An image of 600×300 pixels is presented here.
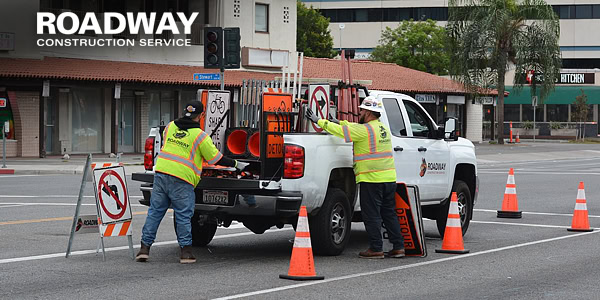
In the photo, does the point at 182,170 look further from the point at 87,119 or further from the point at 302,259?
the point at 87,119

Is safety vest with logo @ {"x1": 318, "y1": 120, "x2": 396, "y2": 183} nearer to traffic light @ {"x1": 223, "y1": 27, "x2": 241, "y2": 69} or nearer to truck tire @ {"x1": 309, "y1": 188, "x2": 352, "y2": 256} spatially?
truck tire @ {"x1": 309, "y1": 188, "x2": 352, "y2": 256}

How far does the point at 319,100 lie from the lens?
11438mm

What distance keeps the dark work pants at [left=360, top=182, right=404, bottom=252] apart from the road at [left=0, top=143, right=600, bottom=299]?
0.90ft

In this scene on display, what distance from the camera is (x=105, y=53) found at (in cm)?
3797

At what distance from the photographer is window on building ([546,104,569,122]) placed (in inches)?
3004

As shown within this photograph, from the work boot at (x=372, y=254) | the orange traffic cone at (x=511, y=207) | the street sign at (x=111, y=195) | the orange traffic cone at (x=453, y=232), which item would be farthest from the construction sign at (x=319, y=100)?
the orange traffic cone at (x=511, y=207)

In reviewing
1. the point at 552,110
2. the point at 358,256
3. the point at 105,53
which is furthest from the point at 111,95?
the point at 552,110

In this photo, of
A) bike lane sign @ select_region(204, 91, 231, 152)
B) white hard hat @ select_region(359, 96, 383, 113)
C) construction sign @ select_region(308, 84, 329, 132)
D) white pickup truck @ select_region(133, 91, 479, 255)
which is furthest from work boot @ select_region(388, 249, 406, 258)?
bike lane sign @ select_region(204, 91, 231, 152)

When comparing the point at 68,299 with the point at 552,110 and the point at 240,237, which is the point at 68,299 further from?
the point at 552,110

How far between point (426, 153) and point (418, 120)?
0.50 metres

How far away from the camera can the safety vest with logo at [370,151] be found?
10844 mm

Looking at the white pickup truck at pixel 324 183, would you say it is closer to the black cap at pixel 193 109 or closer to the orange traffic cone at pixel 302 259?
the black cap at pixel 193 109

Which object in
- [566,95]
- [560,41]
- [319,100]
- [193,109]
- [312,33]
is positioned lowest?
[193,109]

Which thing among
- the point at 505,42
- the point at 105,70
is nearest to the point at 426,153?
the point at 105,70
